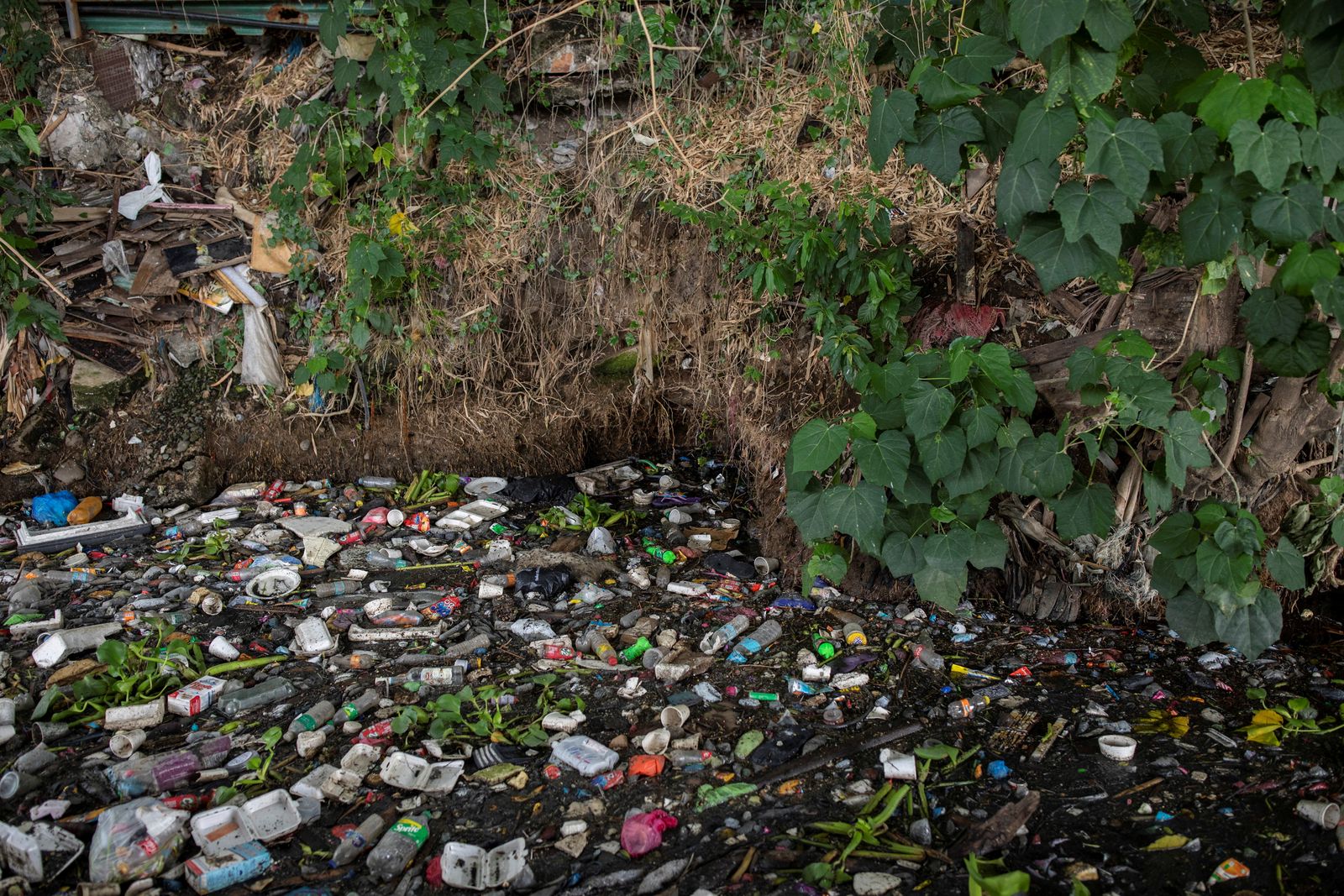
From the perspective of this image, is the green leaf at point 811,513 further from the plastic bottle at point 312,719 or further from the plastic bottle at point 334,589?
the plastic bottle at point 334,589

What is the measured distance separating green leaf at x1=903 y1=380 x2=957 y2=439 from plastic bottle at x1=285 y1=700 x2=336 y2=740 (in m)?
1.80

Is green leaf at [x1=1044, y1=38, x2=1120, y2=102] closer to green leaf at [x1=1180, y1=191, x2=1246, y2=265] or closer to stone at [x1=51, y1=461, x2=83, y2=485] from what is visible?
green leaf at [x1=1180, y1=191, x2=1246, y2=265]

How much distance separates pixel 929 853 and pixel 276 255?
3.56 meters

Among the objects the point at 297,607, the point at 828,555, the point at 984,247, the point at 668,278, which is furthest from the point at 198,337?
the point at 984,247

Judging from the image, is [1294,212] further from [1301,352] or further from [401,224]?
[401,224]

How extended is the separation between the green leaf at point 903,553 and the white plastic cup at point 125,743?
2.14m

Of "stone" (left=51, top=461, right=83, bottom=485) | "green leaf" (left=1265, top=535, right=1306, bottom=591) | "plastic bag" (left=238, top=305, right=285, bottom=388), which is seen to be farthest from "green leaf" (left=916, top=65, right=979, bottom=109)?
"stone" (left=51, top=461, right=83, bottom=485)

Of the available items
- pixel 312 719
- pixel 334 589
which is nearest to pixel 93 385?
pixel 334 589

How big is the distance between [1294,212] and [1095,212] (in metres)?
0.40

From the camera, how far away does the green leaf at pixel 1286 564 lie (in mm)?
2502

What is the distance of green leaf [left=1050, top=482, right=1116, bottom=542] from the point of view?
2.60 meters

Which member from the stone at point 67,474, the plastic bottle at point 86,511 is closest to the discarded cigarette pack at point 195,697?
the plastic bottle at point 86,511

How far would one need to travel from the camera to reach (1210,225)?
213 cm

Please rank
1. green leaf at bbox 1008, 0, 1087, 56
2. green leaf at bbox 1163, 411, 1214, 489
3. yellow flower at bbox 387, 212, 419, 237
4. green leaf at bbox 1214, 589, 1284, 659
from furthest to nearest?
yellow flower at bbox 387, 212, 419, 237 < green leaf at bbox 1214, 589, 1284, 659 < green leaf at bbox 1163, 411, 1214, 489 < green leaf at bbox 1008, 0, 1087, 56
